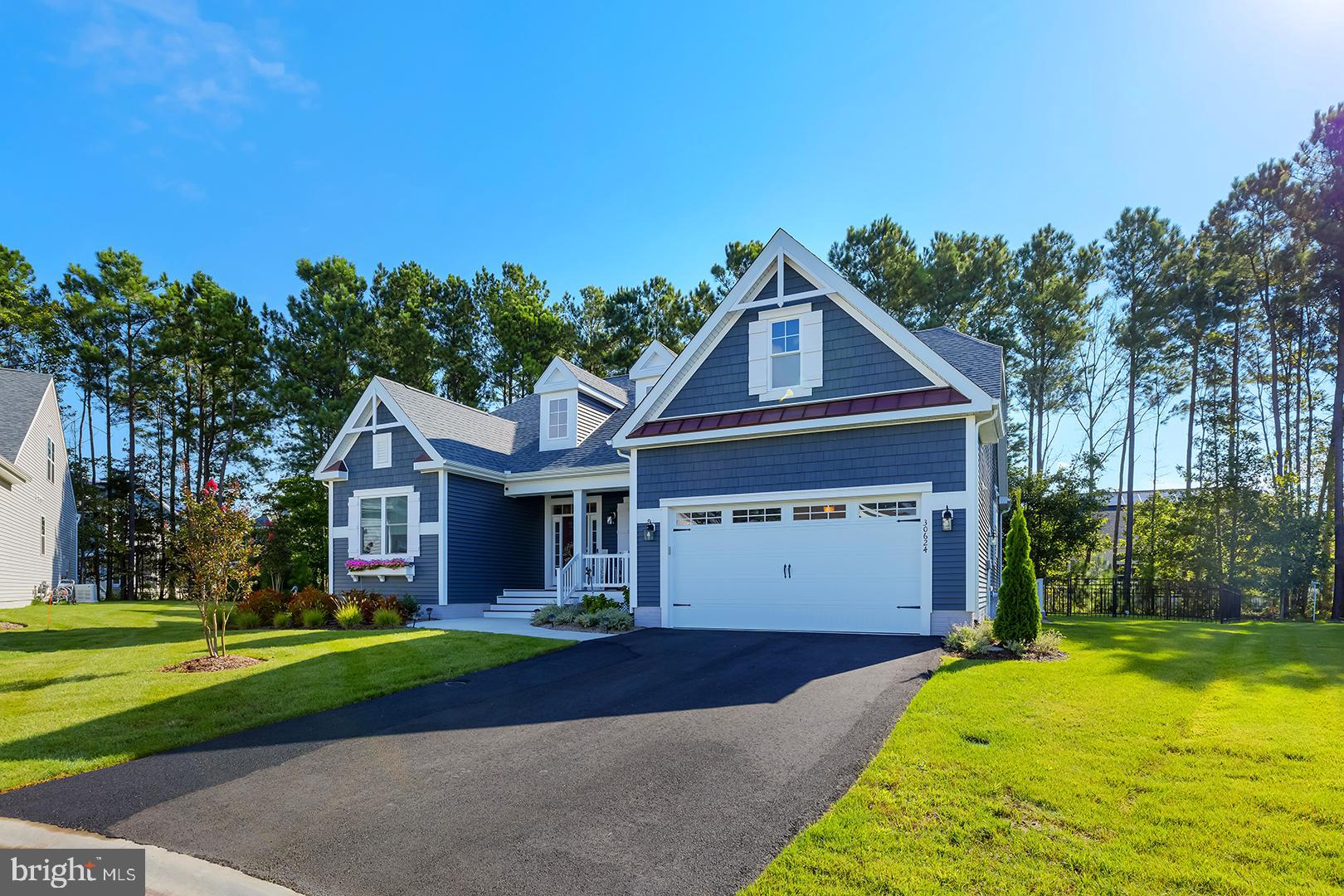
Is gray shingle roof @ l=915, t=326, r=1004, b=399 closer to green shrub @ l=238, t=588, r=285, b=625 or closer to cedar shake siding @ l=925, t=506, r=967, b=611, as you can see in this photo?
cedar shake siding @ l=925, t=506, r=967, b=611

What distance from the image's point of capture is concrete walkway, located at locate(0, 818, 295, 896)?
3.56m

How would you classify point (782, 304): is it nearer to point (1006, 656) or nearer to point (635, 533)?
point (635, 533)

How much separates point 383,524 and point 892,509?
42.4ft

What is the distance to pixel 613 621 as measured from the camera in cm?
1280

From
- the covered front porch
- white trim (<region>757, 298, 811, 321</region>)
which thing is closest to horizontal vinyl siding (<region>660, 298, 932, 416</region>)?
white trim (<region>757, 298, 811, 321</region>)

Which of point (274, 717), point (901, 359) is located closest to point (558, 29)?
point (901, 359)

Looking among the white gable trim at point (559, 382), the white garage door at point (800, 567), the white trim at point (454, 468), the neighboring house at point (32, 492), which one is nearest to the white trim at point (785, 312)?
the white garage door at point (800, 567)

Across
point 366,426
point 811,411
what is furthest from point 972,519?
point 366,426

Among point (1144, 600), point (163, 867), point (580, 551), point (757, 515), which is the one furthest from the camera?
point (1144, 600)

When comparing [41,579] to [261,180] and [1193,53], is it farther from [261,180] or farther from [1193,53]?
[1193,53]

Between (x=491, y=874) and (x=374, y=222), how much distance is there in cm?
2880

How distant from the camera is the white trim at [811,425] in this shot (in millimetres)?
11281

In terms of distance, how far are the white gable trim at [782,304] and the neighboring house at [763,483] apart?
0.04 m

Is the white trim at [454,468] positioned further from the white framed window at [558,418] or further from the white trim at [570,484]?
the white framed window at [558,418]
